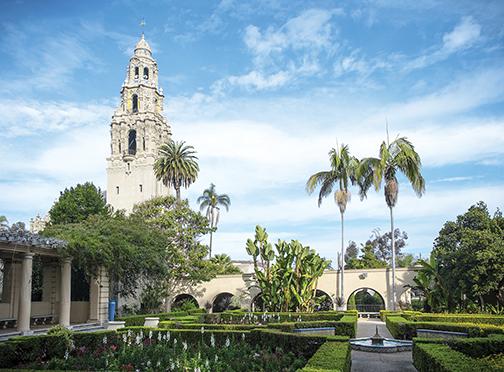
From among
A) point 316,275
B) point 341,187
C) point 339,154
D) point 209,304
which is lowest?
point 209,304

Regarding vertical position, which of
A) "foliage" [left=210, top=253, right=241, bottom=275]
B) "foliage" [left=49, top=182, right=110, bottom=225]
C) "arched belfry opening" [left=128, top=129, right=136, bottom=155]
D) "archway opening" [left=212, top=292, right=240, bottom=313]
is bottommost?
"archway opening" [left=212, top=292, right=240, bottom=313]

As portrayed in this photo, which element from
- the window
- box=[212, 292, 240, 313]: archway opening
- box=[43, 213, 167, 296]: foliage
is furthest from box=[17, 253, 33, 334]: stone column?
the window

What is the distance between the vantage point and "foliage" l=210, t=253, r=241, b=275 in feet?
126

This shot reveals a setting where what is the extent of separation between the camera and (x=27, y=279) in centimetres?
1912

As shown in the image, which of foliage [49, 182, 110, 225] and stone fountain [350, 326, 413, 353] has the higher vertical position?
foliage [49, 182, 110, 225]

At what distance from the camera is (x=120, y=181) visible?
178ft

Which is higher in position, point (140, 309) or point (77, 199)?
point (77, 199)

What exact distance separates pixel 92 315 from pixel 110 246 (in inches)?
161

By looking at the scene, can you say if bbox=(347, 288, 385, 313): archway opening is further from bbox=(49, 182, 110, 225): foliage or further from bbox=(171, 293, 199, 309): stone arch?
bbox=(49, 182, 110, 225): foliage

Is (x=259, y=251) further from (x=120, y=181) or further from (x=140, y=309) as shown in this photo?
(x=120, y=181)

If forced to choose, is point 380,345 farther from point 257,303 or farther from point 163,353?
point 257,303

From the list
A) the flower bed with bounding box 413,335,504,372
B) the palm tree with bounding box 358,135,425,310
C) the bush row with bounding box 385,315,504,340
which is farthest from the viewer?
the palm tree with bounding box 358,135,425,310

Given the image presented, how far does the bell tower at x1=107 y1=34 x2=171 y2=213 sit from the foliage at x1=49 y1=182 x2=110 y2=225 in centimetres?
931

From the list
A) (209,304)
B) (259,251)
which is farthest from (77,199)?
(259,251)
